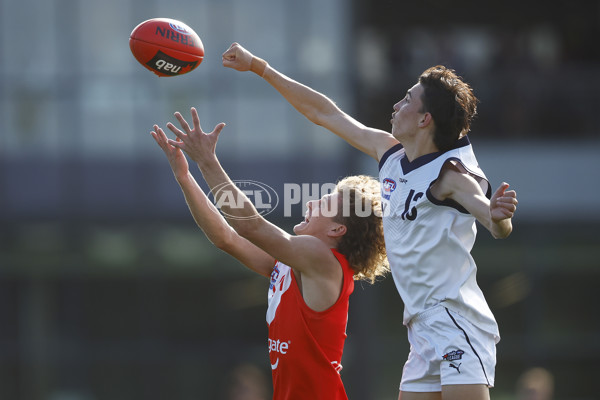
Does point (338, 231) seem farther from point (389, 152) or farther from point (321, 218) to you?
point (389, 152)

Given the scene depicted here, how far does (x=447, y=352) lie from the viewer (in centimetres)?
382

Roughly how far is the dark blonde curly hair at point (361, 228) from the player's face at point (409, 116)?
0.46 metres

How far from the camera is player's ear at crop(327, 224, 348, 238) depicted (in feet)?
14.3

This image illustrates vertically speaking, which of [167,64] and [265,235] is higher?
[167,64]

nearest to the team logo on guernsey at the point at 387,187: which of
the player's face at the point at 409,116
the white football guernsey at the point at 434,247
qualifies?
the white football guernsey at the point at 434,247

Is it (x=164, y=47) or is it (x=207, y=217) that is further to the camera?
(x=164, y=47)

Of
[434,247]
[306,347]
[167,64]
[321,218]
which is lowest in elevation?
[306,347]

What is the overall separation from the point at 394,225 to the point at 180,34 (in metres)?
1.71

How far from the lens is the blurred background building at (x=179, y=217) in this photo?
13.1m

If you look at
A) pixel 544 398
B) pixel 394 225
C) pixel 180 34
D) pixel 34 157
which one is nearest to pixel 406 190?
pixel 394 225

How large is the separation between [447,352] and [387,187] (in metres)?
0.89

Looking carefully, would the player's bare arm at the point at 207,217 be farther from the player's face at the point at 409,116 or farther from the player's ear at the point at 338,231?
the player's face at the point at 409,116

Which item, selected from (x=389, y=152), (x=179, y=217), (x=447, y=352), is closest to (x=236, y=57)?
(x=389, y=152)

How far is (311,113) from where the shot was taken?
4.69 metres
